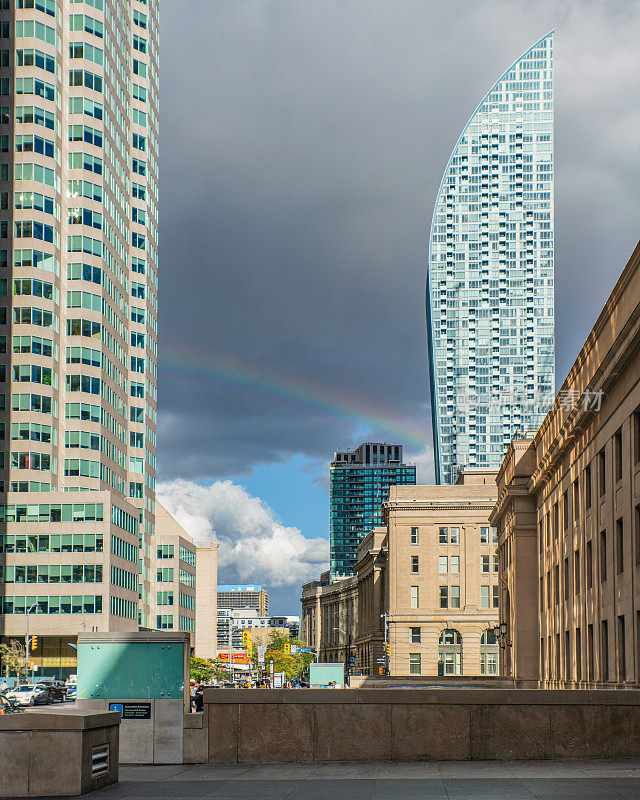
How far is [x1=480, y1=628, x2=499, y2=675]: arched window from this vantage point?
138250 mm

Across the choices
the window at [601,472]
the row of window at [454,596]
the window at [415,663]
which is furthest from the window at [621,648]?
the window at [415,663]

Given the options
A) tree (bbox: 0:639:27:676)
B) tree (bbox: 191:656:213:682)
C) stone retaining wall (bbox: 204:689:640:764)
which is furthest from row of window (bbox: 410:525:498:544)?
stone retaining wall (bbox: 204:689:640:764)

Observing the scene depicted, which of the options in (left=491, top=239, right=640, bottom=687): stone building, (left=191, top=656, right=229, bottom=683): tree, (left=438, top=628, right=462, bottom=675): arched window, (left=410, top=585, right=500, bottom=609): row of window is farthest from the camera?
(left=191, top=656, right=229, bottom=683): tree

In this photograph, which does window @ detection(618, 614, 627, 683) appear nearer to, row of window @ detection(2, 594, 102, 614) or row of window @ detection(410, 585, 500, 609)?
row of window @ detection(2, 594, 102, 614)

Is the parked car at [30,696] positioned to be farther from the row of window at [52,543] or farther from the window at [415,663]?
the window at [415,663]

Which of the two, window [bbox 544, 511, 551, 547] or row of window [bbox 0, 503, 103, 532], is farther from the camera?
row of window [bbox 0, 503, 103, 532]

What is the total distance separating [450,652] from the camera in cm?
13950

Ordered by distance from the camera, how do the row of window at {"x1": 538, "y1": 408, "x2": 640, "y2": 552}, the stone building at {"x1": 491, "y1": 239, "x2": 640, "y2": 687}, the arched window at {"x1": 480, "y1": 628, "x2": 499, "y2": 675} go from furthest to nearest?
the arched window at {"x1": 480, "y1": 628, "x2": 499, "y2": 675}, the stone building at {"x1": 491, "y1": 239, "x2": 640, "y2": 687}, the row of window at {"x1": 538, "y1": 408, "x2": 640, "y2": 552}

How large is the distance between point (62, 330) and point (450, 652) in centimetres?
6266

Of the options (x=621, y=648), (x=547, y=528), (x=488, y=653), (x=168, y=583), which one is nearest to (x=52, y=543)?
(x=168, y=583)

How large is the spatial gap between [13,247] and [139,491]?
37198 mm

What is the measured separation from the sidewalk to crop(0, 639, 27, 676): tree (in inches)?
3594

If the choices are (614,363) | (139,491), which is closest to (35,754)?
(614,363)

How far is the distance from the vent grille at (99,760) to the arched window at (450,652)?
12382 centimetres
